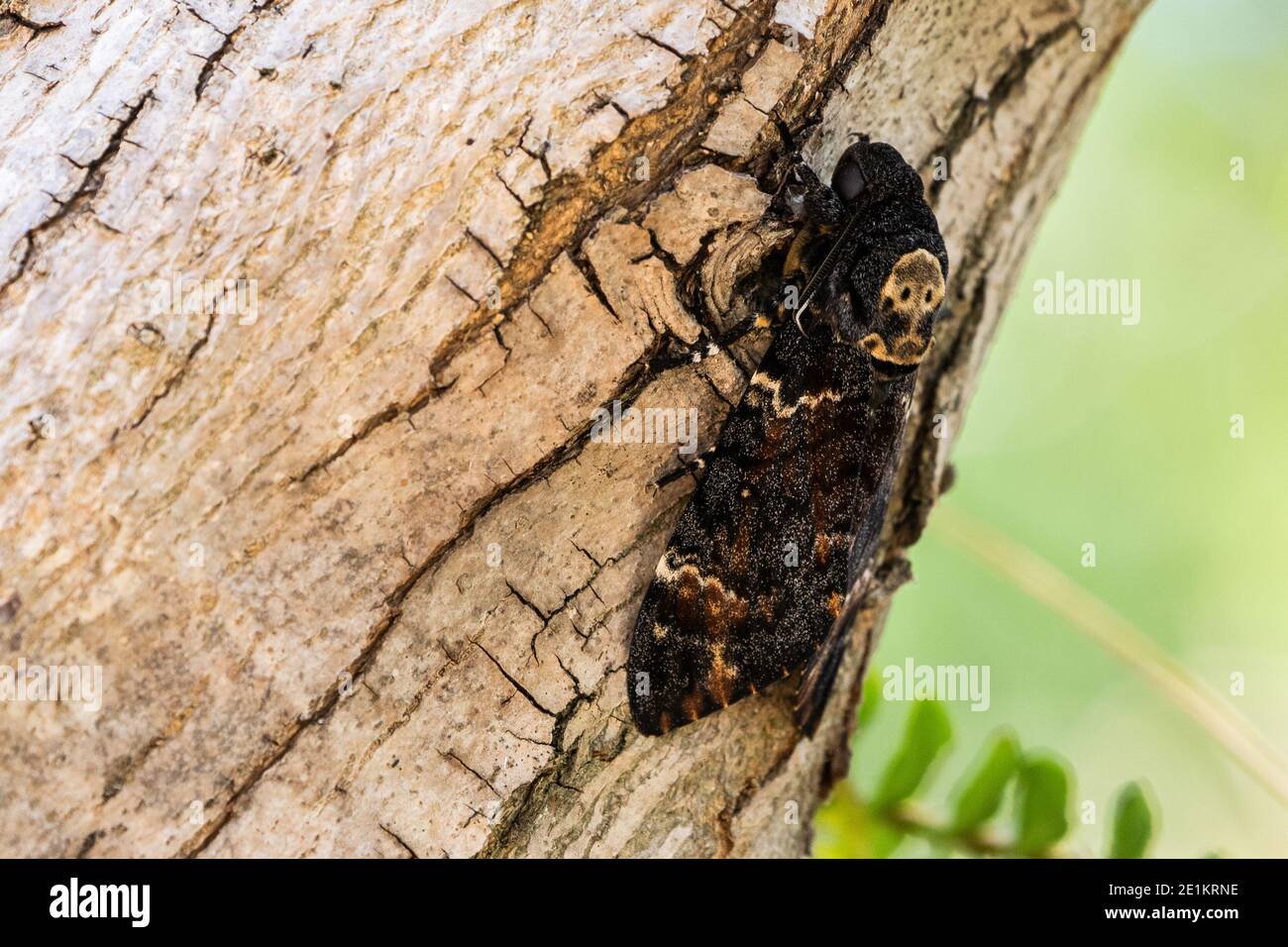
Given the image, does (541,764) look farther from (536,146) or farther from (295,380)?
(536,146)

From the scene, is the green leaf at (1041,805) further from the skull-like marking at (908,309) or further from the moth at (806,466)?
the skull-like marking at (908,309)

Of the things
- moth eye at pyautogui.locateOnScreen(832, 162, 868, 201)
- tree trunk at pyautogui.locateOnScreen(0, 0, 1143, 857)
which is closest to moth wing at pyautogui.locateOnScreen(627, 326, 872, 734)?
tree trunk at pyautogui.locateOnScreen(0, 0, 1143, 857)

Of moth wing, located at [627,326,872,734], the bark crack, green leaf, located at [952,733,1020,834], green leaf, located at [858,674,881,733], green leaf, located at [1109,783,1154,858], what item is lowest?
green leaf, located at [1109,783,1154,858]

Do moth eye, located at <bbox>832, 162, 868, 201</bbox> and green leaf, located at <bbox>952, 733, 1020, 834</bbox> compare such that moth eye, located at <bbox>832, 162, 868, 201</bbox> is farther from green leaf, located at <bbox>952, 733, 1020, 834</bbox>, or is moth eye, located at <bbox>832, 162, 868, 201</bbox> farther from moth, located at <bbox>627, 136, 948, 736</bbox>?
green leaf, located at <bbox>952, 733, 1020, 834</bbox>

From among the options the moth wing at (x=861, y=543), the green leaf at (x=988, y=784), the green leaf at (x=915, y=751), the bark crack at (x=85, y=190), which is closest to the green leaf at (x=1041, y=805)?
the green leaf at (x=988, y=784)

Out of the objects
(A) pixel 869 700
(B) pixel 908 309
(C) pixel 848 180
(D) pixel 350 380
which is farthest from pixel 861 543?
(D) pixel 350 380

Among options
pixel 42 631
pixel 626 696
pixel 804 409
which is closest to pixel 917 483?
pixel 804 409
